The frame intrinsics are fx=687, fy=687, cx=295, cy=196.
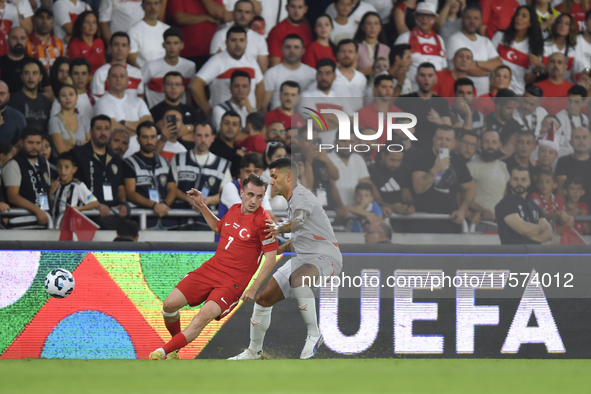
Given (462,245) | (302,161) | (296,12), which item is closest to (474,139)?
(462,245)

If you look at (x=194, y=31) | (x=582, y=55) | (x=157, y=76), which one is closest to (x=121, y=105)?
(x=157, y=76)

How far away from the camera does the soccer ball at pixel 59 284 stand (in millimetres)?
5316

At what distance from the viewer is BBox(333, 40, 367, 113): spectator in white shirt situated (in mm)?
7914

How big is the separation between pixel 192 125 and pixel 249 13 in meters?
1.62

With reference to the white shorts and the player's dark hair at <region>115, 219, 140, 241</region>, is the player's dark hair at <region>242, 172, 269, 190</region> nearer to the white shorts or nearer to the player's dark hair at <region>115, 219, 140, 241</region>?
the white shorts

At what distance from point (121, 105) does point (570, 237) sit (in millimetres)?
4892

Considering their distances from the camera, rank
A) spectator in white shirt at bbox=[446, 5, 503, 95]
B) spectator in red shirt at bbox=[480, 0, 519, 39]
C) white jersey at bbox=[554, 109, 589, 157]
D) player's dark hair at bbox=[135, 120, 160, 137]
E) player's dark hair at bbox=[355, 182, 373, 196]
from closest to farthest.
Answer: player's dark hair at bbox=[355, 182, 373, 196], white jersey at bbox=[554, 109, 589, 157], player's dark hair at bbox=[135, 120, 160, 137], spectator in white shirt at bbox=[446, 5, 503, 95], spectator in red shirt at bbox=[480, 0, 519, 39]

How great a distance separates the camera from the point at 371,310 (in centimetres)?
523

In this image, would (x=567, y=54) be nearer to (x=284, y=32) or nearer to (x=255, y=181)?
(x=284, y=32)

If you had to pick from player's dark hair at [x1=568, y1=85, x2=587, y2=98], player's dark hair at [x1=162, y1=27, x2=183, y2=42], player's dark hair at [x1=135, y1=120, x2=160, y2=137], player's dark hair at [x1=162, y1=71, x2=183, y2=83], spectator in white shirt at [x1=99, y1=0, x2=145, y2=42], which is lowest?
player's dark hair at [x1=135, y1=120, x2=160, y2=137]

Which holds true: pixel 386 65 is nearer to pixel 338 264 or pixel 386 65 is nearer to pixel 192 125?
pixel 192 125

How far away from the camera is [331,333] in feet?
17.0

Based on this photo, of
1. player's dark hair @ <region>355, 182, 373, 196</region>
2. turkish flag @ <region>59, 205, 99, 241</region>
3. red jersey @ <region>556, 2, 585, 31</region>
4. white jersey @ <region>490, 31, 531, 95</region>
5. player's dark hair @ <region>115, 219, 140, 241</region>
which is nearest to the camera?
player's dark hair @ <region>355, 182, 373, 196</region>

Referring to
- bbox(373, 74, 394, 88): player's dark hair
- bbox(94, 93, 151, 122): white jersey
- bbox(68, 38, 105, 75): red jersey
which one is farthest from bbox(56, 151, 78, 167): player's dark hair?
bbox(373, 74, 394, 88): player's dark hair
